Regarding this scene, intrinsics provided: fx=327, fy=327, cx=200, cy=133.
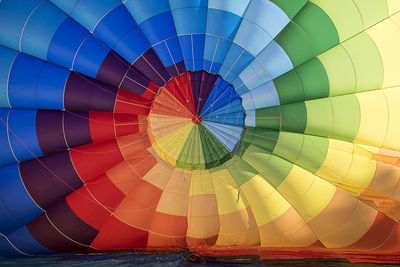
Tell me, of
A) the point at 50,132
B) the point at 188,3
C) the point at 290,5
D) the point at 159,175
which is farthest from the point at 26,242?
the point at 290,5

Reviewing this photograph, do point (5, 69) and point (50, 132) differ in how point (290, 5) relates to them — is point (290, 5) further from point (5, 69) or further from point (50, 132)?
point (5, 69)

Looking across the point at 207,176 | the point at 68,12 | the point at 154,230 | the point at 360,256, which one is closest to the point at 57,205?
the point at 154,230

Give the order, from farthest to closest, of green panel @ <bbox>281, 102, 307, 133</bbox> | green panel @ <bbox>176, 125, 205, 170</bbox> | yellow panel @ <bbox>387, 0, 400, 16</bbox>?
green panel @ <bbox>176, 125, 205, 170</bbox>
green panel @ <bbox>281, 102, 307, 133</bbox>
yellow panel @ <bbox>387, 0, 400, 16</bbox>

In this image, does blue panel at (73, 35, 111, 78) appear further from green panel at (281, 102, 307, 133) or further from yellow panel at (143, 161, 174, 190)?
green panel at (281, 102, 307, 133)

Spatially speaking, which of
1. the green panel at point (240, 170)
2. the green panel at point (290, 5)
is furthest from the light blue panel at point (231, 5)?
the green panel at point (240, 170)

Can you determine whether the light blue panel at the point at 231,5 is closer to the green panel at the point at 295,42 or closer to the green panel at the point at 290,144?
the green panel at the point at 295,42

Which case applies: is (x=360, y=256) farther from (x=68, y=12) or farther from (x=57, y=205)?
(x=68, y=12)

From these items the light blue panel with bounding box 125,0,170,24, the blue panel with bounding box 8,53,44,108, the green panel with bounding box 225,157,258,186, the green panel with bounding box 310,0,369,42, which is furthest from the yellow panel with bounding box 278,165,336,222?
the blue panel with bounding box 8,53,44,108
